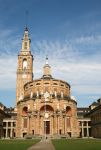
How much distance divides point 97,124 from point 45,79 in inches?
1012

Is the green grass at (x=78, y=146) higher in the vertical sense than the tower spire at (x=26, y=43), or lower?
lower

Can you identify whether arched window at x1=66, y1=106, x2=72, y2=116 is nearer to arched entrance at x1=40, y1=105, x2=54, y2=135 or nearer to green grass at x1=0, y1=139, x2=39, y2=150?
arched entrance at x1=40, y1=105, x2=54, y2=135

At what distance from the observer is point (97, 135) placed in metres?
110

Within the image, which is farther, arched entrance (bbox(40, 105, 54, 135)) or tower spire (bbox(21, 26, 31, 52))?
tower spire (bbox(21, 26, 31, 52))

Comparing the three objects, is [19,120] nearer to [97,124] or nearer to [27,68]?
[97,124]

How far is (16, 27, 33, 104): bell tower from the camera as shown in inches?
5320

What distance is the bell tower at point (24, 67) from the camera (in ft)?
443

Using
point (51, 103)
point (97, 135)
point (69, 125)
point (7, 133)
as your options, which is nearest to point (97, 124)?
point (97, 135)

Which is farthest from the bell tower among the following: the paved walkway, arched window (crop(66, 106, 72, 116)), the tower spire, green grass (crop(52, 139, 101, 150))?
green grass (crop(52, 139, 101, 150))

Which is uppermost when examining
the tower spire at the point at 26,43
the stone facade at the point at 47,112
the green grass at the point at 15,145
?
the tower spire at the point at 26,43

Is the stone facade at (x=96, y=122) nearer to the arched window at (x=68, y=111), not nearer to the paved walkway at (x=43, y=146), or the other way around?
the arched window at (x=68, y=111)

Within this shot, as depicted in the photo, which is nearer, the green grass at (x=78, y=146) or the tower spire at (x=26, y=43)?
the green grass at (x=78, y=146)

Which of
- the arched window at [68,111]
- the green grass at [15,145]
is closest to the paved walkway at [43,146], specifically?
the green grass at [15,145]

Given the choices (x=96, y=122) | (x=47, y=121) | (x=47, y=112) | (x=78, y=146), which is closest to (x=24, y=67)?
(x=47, y=112)
